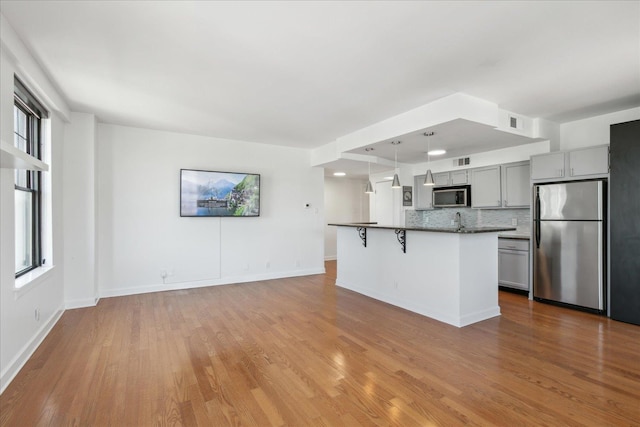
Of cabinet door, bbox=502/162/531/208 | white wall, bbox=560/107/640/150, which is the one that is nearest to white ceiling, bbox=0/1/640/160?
white wall, bbox=560/107/640/150

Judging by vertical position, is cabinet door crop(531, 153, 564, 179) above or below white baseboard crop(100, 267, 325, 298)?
above

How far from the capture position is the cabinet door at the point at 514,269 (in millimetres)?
4938

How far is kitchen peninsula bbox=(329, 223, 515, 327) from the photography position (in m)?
3.71

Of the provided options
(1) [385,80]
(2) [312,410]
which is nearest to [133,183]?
→ (1) [385,80]

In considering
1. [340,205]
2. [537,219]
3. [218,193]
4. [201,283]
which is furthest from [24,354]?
[340,205]

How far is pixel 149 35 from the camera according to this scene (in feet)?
8.17

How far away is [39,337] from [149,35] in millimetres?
3130

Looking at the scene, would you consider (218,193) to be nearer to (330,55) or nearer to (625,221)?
(330,55)

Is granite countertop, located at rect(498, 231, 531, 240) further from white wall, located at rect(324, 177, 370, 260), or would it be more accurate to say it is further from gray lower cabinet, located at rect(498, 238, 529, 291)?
white wall, located at rect(324, 177, 370, 260)

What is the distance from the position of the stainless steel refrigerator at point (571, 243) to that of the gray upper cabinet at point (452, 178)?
1.57 m

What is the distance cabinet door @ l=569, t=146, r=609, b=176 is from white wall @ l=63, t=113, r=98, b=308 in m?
6.67

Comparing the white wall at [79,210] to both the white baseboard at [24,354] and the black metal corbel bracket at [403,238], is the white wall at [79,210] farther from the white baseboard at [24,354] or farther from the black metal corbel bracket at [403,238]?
the black metal corbel bracket at [403,238]

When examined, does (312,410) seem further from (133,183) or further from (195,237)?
(133,183)

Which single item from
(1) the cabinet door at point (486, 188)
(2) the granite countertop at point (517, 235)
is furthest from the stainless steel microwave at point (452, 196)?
(2) the granite countertop at point (517, 235)
